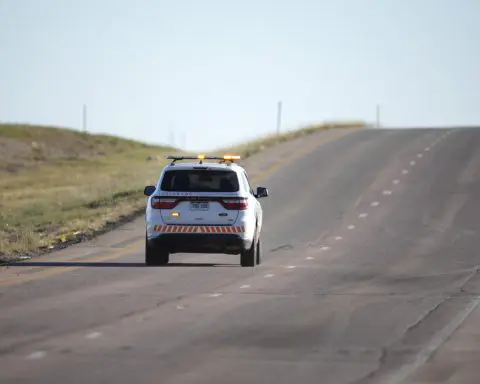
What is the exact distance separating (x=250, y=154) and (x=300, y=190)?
459 inches

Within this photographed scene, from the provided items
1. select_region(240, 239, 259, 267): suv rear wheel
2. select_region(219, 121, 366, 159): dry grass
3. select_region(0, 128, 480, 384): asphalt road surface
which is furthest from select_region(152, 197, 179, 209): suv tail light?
select_region(219, 121, 366, 159): dry grass

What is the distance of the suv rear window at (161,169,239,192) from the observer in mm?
23844

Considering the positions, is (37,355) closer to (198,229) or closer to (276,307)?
(276,307)

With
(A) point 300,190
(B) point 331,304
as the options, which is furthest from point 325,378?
(A) point 300,190

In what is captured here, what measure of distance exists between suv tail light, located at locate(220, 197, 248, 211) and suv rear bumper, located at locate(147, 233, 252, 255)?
48 cm

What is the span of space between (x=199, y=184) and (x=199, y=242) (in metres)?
1.17

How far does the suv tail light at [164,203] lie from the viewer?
2367 cm

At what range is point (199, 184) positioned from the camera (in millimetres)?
24203

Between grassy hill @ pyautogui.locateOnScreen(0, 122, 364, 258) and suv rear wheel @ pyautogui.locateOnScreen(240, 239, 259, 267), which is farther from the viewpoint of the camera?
grassy hill @ pyautogui.locateOnScreen(0, 122, 364, 258)

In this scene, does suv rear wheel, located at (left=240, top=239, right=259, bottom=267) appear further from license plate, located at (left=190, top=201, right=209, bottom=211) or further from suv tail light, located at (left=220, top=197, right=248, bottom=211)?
license plate, located at (left=190, top=201, right=209, bottom=211)

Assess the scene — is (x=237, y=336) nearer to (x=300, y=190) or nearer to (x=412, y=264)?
(x=412, y=264)

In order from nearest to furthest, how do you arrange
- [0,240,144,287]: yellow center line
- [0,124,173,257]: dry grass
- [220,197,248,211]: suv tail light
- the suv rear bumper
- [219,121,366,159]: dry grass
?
[0,240,144,287]: yellow center line < the suv rear bumper < [220,197,248,211]: suv tail light < [0,124,173,257]: dry grass < [219,121,366,159]: dry grass

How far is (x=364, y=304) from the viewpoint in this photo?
17516 millimetres

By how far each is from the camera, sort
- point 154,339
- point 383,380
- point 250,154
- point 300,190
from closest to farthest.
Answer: point 383,380
point 154,339
point 300,190
point 250,154
